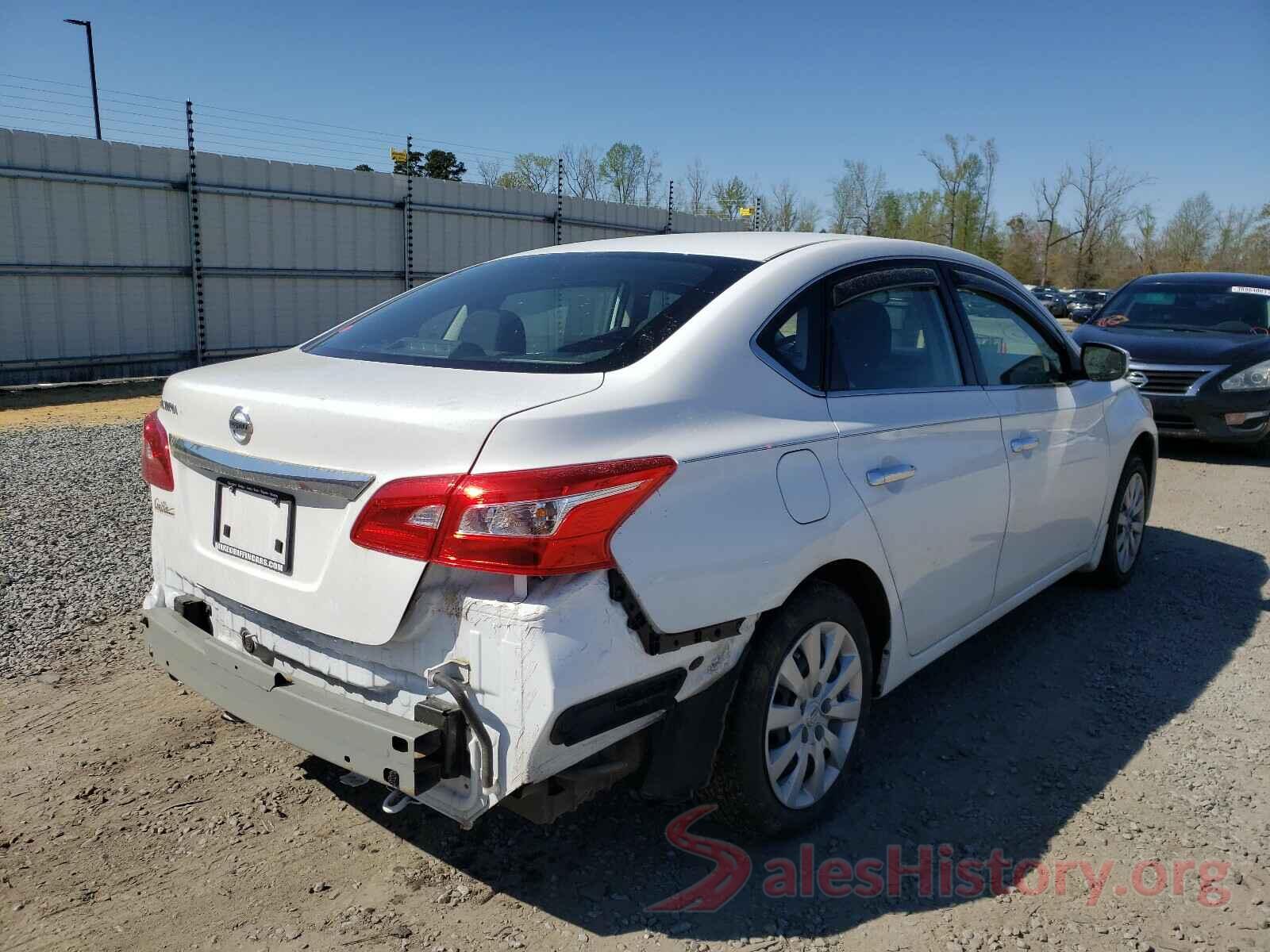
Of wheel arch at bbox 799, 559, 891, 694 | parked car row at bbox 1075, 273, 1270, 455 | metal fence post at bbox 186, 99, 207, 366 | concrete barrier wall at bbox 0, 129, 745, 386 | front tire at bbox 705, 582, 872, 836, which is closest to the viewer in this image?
front tire at bbox 705, 582, 872, 836

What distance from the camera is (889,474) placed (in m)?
3.04

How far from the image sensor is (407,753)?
7.29 feet

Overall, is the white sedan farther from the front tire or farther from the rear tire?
the rear tire

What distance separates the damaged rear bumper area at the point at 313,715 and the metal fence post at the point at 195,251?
11099mm

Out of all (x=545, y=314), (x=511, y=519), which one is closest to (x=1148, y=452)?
(x=545, y=314)

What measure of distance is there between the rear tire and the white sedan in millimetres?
1701

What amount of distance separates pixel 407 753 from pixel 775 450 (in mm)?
1205

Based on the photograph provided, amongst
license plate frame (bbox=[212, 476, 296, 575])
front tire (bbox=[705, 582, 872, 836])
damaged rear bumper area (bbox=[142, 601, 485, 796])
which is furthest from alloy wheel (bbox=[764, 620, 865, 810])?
license plate frame (bbox=[212, 476, 296, 575])

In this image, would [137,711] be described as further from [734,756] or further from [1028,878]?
[1028,878]

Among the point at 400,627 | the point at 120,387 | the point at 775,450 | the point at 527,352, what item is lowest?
the point at 120,387

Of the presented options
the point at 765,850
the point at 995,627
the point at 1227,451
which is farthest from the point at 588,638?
the point at 1227,451

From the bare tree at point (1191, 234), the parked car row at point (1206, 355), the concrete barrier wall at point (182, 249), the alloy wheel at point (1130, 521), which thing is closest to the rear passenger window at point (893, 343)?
the alloy wheel at point (1130, 521)

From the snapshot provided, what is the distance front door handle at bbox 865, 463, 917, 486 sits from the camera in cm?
297

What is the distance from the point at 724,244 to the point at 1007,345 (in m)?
1.48
